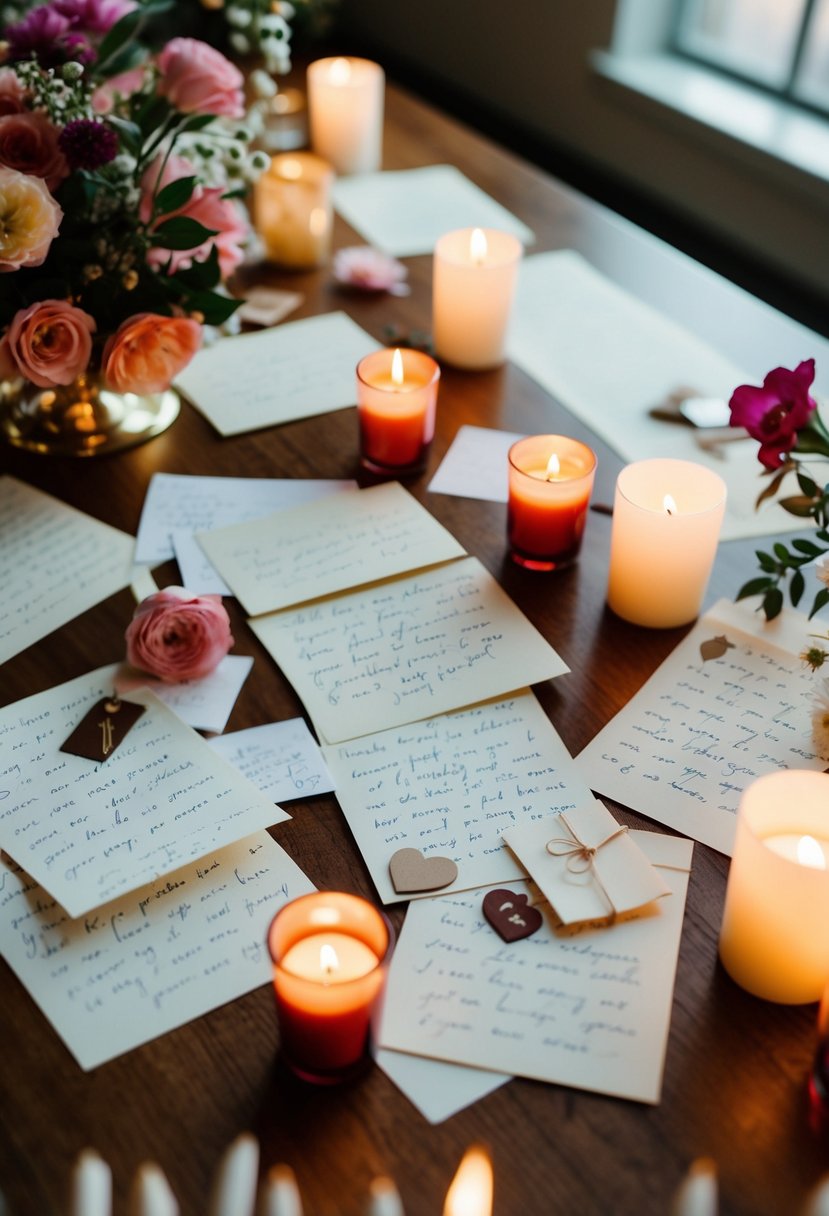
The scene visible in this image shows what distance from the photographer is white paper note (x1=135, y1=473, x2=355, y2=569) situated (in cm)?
122

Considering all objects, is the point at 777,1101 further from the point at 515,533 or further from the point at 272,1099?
the point at 515,533

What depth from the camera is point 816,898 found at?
0.74 metres

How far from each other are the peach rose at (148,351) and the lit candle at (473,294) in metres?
0.37

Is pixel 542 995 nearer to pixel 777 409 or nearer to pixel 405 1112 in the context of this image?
pixel 405 1112

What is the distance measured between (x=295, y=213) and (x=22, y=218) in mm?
622

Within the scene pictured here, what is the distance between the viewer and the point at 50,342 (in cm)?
115

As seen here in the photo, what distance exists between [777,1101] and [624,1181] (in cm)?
12

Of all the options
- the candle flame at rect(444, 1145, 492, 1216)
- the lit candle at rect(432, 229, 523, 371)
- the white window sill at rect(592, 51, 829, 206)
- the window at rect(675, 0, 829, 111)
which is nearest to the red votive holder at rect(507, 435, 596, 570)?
the lit candle at rect(432, 229, 523, 371)

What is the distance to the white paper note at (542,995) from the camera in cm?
76

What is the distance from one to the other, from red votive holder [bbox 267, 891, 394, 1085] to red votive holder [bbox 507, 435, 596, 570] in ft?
1.65

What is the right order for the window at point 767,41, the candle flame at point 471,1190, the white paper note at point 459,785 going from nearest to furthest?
1. the candle flame at point 471,1190
2. the white paper note at point 459,785
3. the window at point 767,41

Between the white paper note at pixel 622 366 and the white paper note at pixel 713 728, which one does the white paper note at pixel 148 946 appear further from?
the white paper note at pixel 622 366

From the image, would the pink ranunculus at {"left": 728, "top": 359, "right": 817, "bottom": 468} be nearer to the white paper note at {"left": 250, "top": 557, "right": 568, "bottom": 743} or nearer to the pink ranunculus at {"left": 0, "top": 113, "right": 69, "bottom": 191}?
the white paper note at {"left": 250, "top": 557, "right": 568, "bottom": 743}

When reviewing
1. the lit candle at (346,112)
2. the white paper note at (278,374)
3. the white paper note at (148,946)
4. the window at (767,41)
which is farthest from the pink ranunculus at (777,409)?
A: the window at (767,41)
